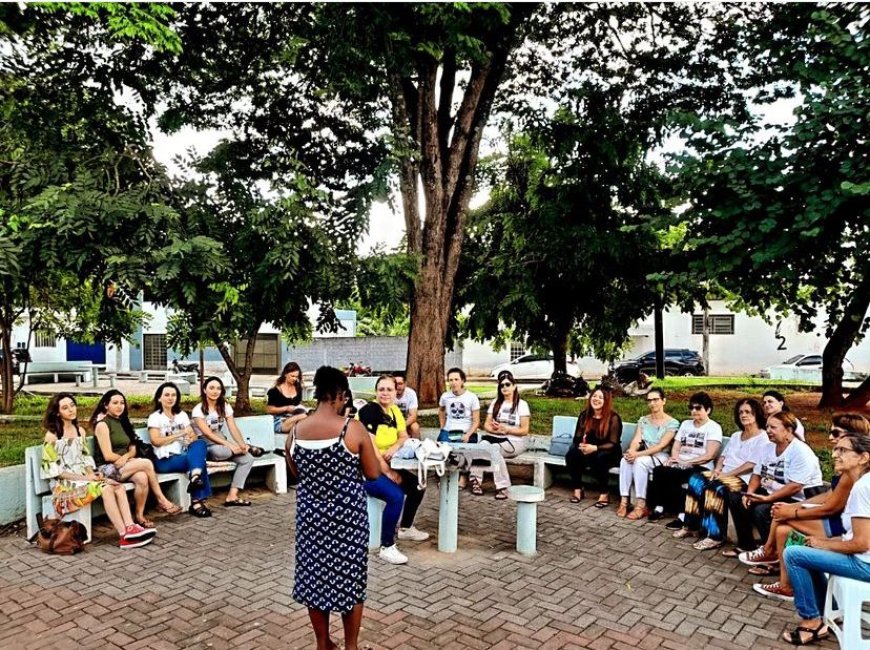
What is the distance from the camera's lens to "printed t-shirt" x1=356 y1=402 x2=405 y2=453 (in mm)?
6270

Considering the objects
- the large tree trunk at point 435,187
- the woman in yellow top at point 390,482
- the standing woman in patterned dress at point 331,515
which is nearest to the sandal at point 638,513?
the woman in yellow top at point 390,482

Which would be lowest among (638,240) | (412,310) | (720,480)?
(720,480)

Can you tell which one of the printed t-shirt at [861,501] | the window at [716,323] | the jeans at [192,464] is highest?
the window at [716,323]

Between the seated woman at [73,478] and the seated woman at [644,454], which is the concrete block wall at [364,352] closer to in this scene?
the seated woman at [644,454]

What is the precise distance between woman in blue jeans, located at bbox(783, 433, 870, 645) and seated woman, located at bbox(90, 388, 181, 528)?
541 centimetres

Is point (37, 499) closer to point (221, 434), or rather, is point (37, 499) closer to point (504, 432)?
point (221, 434)

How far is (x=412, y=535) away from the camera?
6387 mm

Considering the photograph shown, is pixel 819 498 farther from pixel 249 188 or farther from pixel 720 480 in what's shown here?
pixel 249 188

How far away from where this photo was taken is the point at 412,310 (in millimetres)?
12266

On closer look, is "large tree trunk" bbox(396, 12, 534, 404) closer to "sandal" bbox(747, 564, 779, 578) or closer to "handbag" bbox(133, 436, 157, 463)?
"handbag" bbox(133, 436, 157, 463)

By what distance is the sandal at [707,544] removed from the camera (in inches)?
243

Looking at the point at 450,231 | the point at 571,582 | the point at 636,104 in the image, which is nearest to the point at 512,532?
the point at 571,582

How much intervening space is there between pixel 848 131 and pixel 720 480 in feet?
14.8

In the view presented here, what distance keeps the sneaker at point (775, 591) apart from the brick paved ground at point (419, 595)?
9 cm
